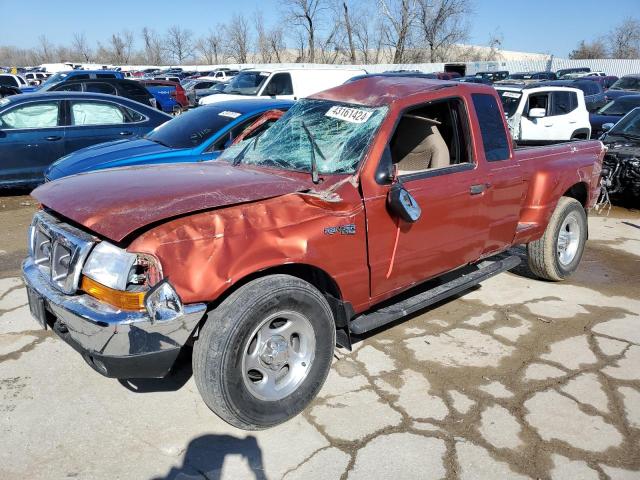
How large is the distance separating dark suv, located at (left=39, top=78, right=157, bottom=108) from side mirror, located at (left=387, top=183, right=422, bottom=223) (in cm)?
1212

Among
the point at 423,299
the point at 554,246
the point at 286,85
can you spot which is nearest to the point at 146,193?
the point at 423,299

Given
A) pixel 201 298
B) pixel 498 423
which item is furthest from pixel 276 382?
pixel 498 423

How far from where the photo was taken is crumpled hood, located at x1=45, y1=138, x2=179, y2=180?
6.12m

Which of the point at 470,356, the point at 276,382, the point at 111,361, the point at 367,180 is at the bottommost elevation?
the point at 470,356

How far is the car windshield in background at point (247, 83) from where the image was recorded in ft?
48.4

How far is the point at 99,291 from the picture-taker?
106 inches

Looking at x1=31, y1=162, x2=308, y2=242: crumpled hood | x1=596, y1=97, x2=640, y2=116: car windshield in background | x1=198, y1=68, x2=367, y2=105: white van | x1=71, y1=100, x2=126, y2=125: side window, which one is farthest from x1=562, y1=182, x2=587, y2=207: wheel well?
x1=198, y1=68, x2=367, y2=105: white van

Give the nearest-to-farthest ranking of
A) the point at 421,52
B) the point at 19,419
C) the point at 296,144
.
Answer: the point at 19,419
the point at 296,144
the point at 421,52

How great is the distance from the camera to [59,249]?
2.95 metres

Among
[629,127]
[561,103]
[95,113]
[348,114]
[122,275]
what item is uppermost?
[348,114]

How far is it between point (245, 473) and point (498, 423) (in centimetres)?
148

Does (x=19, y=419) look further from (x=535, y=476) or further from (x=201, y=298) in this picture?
(x=535, y=476)

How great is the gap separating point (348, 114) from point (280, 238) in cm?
127

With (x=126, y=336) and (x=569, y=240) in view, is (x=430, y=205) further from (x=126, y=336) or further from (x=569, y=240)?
(x=569, y=240)
